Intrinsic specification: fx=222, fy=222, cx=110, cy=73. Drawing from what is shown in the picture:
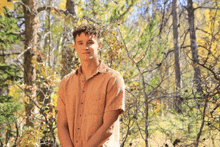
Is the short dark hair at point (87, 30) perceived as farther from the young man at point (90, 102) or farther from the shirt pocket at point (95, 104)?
the shirt pocket at point (95, 104)

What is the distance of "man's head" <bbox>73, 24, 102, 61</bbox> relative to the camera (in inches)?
55.7

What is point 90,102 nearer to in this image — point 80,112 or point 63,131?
point 80,112

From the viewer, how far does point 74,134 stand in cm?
140

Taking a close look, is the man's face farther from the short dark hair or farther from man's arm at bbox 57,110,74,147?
man's arm at bbox 57,110,74,147

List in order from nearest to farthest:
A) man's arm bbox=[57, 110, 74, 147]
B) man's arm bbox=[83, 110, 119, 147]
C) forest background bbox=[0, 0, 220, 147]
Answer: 1. man's arm bbox=[83, 110, 119, 147]
2. man's arm bbox=[57, 110, 74, 147]
3. forest background bbox=[0, 0, 220, 147]

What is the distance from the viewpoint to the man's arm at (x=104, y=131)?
128 cm

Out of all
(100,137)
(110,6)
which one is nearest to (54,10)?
(110,6)

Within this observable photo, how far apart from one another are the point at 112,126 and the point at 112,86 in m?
0.24

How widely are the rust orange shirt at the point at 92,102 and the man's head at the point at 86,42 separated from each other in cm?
11

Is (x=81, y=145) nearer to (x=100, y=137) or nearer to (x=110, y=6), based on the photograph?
(x=100, y=137)

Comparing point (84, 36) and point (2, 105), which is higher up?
point (84, 36)

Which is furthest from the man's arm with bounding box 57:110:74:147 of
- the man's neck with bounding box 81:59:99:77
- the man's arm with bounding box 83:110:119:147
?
the man's neck with bounding box 81:59:99:77

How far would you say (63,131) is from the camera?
1.43 meters

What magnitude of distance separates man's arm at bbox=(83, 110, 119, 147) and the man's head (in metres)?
0.38
